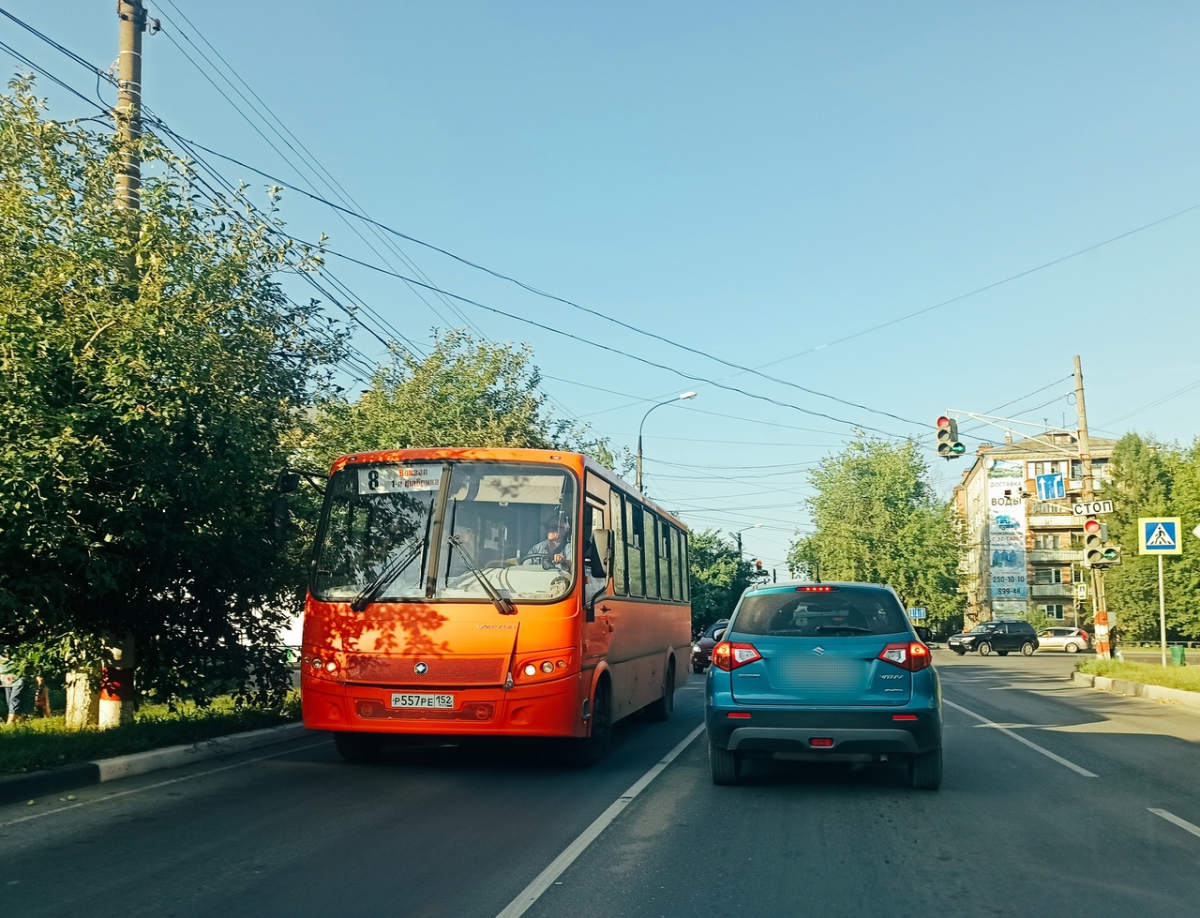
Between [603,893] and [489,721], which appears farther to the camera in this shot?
[489,721]

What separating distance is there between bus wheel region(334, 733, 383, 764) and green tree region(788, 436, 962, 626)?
72.1 m

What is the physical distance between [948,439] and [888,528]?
57637mm

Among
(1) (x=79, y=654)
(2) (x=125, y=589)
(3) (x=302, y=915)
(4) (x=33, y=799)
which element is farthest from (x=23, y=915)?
(1) (x=79, y=654)

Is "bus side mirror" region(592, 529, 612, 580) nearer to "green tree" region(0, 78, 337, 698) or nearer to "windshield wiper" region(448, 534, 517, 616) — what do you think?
"windshield wiper" region(448, 534, 517, 616)

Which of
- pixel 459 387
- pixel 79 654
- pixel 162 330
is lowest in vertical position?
pixel 79 654

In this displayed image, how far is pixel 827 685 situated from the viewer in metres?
9.38

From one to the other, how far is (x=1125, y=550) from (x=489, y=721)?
7253cm

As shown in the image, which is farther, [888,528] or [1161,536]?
[888,528]

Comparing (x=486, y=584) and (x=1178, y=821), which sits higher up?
(x=486, y=584)

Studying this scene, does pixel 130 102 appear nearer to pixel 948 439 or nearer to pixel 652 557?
pixel 652 557

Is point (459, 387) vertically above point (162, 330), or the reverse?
point (459, 387)

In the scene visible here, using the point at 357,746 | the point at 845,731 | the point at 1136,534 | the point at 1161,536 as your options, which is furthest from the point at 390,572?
the point at 1136,534

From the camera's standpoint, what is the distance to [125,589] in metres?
12.3

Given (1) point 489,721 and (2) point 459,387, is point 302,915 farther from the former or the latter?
(2) point 459,387
